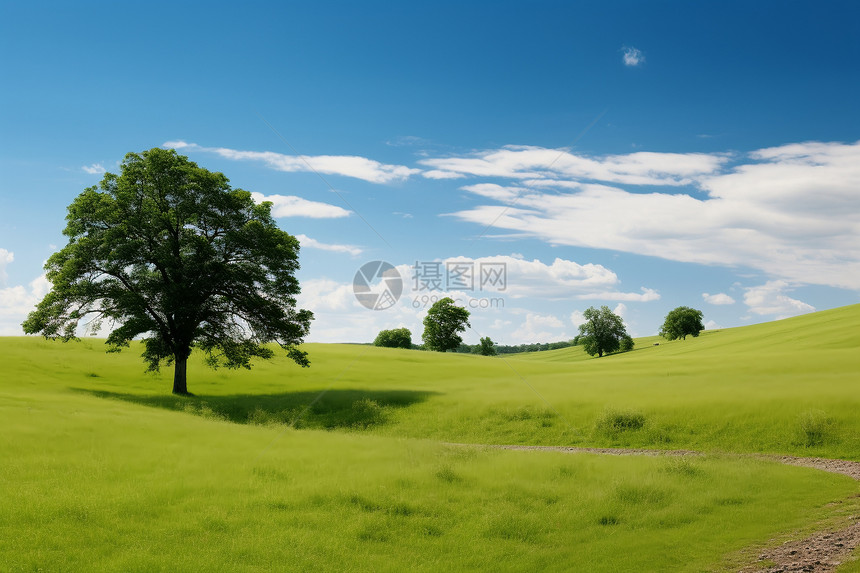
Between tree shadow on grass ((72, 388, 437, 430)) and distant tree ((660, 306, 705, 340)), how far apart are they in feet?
336

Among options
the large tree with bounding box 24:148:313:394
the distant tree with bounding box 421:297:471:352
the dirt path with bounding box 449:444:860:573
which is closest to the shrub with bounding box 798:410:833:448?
the dirt path with bounding box 449:444:860:573

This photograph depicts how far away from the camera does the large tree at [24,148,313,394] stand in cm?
3688

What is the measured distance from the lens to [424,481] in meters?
16.2

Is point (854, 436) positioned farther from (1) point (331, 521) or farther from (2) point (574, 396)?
(1) point (331, 521)

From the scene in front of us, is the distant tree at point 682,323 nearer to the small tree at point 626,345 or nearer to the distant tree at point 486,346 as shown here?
the small tree at point 626,345

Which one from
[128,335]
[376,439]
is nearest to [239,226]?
[128,335]

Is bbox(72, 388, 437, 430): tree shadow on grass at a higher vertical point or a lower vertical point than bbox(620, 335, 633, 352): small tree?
lower

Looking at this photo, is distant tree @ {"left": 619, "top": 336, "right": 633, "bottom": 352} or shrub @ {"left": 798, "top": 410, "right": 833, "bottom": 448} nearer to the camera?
shrub @ {"left": 798, "top": 410, "right": 833, "bottom": 448}

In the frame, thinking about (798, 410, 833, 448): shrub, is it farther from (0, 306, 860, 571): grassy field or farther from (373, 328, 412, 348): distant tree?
(373, 328, 412, 348): distant tree

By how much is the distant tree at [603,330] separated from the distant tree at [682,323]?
65.3 feet

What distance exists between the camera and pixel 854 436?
24.1 metres

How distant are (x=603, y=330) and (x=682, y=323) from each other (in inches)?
975

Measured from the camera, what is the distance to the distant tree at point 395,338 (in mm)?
133875

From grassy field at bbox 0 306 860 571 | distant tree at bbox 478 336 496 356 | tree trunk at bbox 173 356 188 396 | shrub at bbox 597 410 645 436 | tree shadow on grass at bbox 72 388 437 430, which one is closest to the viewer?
grassy field at bbox 0 306 860 571
